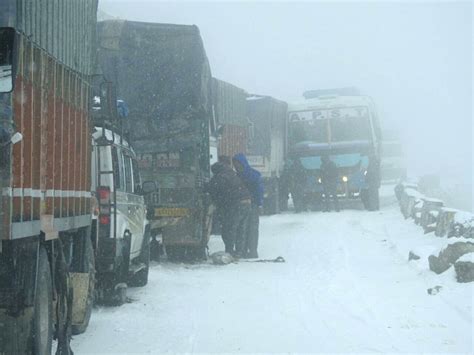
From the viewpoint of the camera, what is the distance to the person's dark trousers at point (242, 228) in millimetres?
14055

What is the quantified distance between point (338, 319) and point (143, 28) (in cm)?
716

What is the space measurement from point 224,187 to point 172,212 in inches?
46.7

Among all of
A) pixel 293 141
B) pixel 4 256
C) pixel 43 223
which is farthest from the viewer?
pixel 293 141

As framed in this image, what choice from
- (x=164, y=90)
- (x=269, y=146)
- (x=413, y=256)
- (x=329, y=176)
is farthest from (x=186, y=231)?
(x=329, y=176)

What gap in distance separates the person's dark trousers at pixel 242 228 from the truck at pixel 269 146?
9.01m

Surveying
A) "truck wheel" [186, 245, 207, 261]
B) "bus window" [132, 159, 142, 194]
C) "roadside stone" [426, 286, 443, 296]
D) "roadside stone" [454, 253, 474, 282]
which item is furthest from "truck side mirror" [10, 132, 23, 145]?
"truck wheel" [186, 245, 207, 261]

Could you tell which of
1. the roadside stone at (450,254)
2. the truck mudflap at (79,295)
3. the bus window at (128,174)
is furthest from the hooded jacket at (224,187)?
the truck mudflap at (79,295)

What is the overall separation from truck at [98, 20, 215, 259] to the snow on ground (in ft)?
5.78

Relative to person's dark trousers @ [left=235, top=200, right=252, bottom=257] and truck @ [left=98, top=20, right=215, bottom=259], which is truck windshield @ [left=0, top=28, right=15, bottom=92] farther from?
person's dark trousers @ [left=235, top=200, right=252, bottom=257]

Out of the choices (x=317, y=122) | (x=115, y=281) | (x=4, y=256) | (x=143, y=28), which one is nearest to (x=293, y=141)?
(x=317, y=122)

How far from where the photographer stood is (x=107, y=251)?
8.52 meters

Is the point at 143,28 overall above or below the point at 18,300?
above

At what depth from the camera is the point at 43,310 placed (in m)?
5.73

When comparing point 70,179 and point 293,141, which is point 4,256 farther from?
point 293,141
